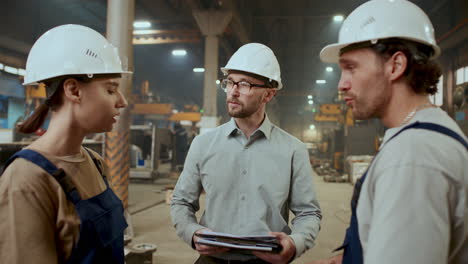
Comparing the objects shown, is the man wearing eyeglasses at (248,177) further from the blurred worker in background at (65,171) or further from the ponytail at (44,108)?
the ponytail at (44,108)

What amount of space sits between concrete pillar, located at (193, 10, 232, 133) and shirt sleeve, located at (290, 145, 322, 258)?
904 cm

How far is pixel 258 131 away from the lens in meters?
2.11

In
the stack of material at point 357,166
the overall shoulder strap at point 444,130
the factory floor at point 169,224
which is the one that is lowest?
the factory floor at point 169,224

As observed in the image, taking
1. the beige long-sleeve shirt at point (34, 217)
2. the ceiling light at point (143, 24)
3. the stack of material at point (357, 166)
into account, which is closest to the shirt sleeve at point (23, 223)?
the beige long-sleeve shirt at point (34, 217)

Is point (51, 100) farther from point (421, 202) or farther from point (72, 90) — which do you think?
point (421, 202)

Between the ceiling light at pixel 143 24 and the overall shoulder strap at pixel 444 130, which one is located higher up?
the ceiling light at pixel 143 24

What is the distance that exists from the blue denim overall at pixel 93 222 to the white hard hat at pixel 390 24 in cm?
131

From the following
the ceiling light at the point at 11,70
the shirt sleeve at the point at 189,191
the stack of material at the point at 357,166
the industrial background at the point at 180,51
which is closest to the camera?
the shirt sleeve at the point at 189,191

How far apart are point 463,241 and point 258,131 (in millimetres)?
1338

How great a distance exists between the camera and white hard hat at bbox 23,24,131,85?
1445 millimetres

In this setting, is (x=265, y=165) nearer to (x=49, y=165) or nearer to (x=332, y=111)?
(x=49, y=165)

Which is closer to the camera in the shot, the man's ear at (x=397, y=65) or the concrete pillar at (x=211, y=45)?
the man's ear at (x=397, y=65)

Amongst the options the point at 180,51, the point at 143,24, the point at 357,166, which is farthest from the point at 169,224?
the point at 180,51

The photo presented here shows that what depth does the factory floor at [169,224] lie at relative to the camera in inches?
193
